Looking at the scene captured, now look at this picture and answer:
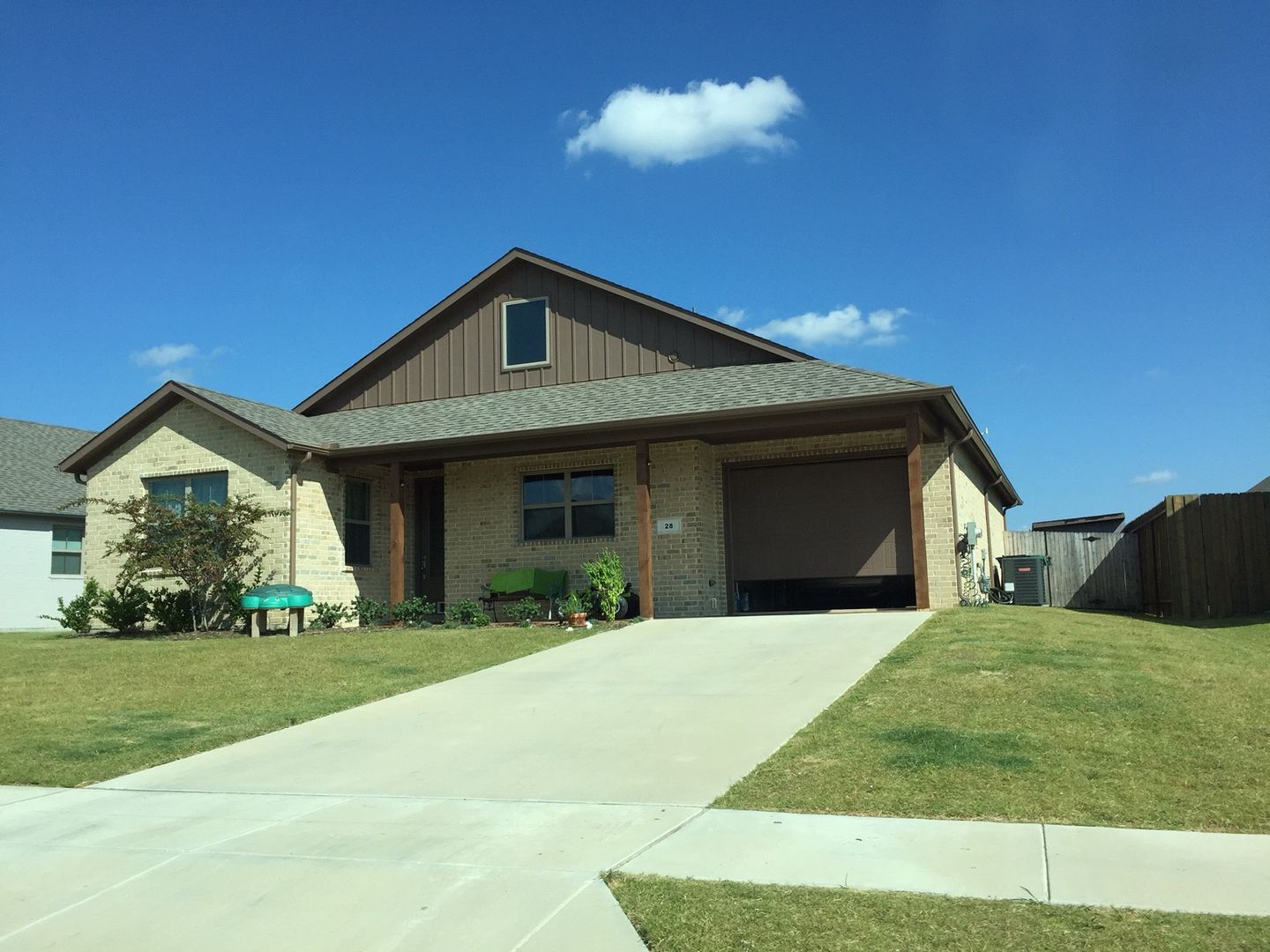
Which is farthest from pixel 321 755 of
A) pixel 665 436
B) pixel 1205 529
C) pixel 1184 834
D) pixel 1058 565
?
pixel 1058 565

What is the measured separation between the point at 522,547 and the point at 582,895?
47.8 ft

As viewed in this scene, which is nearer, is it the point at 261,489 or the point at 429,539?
the point at 261,489

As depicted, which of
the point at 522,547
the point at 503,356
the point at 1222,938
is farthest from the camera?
the point at 503,356

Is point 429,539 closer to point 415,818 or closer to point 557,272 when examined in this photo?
point 557,272

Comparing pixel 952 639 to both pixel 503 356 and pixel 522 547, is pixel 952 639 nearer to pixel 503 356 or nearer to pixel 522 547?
pixel 522 547

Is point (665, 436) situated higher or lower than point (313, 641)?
higher

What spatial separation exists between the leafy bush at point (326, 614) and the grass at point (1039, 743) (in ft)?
36.1

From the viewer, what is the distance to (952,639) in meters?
12.4

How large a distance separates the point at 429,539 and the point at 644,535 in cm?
623

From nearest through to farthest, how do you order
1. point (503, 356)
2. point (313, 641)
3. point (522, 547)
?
1. point (313, 641)
2. point (522, 547)
3. point (503, 356)

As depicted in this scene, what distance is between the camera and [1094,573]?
2397 centimetres

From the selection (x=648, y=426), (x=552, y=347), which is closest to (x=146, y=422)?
(x=552, y=347)

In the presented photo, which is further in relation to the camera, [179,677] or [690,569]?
[690,569]

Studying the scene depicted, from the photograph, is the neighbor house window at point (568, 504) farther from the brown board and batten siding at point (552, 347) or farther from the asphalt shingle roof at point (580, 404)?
the brown board and batten siding at point (552, 347)
